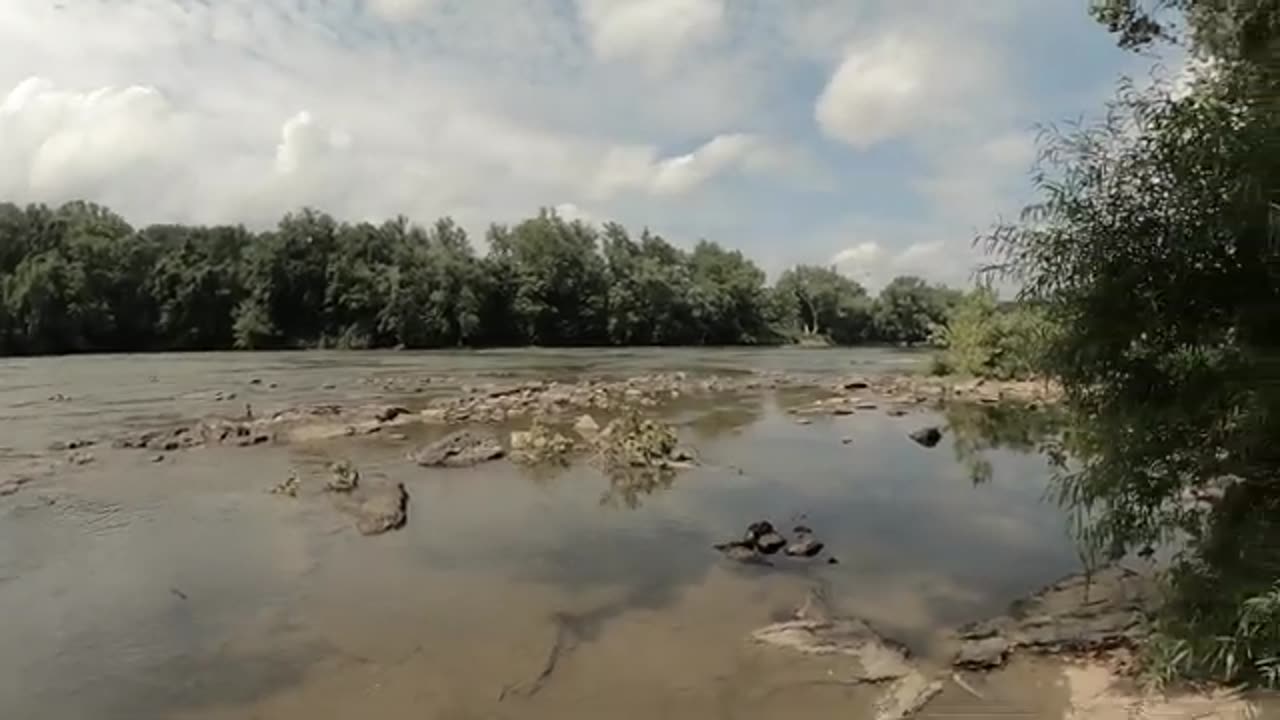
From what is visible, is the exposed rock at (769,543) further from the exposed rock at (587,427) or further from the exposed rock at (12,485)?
the exposed rock at (12,485)

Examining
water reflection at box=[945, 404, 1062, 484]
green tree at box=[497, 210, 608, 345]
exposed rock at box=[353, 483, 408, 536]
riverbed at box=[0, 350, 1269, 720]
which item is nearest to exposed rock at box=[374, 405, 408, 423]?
riverbed at box=[0, 350, 1269, 720]

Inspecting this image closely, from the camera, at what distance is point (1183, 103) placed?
6031 millimetres

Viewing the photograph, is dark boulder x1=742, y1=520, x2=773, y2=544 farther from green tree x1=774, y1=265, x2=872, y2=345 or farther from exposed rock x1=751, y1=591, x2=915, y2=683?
green tree x1=774, y1=265, x2=872, y2=345

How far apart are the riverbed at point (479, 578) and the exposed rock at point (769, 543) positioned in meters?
0.65

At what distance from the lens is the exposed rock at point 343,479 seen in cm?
1466

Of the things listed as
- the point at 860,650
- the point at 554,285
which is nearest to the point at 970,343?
the point at 860,650

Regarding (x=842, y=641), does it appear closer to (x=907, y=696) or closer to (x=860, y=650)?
(x=860, y=650)

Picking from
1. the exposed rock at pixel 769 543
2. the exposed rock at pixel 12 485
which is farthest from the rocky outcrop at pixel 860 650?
the exposed rock at pixel 12 485

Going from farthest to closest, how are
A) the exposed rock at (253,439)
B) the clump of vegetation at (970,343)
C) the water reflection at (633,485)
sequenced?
the clump of vegetation at (970,343) → the exposed rock at (253,439) → the water reflection at (633,485)

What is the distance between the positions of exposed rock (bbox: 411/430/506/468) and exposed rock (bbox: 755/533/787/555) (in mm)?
7450

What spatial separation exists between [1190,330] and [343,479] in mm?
12563

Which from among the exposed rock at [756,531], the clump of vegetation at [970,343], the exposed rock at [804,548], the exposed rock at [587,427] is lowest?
the exposed rock at [804,548]

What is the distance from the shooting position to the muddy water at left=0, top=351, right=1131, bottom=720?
7.15 metres

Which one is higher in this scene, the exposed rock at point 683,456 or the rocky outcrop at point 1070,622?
the exposed rock at point 683,456
